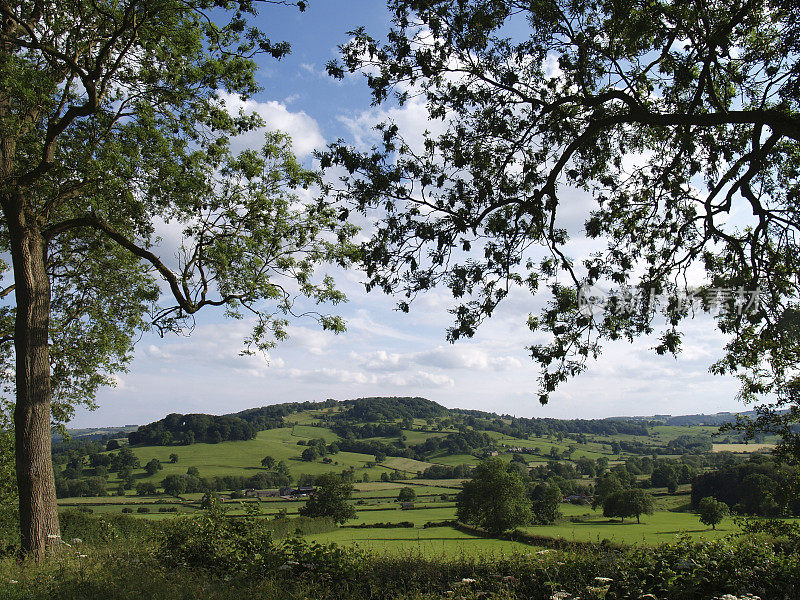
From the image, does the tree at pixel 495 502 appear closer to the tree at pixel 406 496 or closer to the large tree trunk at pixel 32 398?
the tree at pixel 406 496

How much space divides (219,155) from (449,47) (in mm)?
6409

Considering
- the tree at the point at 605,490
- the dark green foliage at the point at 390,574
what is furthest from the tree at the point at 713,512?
the dark green foliage at the point at 390,574

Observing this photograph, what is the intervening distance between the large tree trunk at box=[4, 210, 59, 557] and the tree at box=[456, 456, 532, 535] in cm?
3816

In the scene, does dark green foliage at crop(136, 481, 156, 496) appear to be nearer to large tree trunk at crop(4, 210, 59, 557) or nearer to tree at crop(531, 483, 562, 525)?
tree at crop(531, 483, 562, 525)

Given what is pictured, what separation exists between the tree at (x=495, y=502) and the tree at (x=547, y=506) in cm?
366

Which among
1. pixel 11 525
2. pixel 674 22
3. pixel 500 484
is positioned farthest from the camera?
pixel 500 484

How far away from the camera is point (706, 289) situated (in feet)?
31.8

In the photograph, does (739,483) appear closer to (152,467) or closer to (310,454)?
(310,454)

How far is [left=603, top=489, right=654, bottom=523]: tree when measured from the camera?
4884 cm

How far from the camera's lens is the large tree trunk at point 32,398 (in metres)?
8.91

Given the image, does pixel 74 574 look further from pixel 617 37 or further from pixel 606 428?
pixel 606 428

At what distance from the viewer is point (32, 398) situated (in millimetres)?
9234

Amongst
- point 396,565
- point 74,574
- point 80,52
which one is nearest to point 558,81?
point 396,565

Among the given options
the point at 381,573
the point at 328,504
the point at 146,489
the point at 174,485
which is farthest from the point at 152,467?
the point at 381,573
